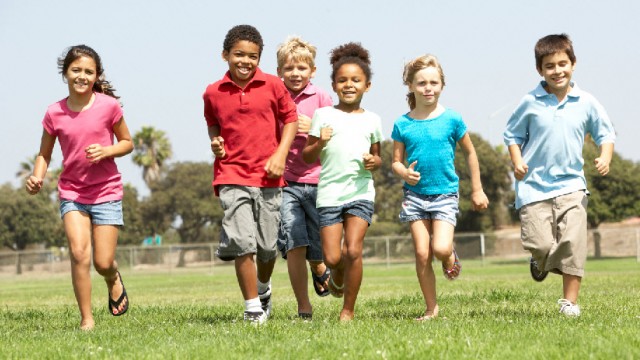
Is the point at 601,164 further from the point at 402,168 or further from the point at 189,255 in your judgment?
the point at 189,255

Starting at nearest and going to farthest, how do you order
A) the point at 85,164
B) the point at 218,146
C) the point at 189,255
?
the point at 218,146
the point at 85,164
the point at 189,255

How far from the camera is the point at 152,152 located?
83.6 meters

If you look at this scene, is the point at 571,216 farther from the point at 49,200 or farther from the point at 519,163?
the point at 49,200

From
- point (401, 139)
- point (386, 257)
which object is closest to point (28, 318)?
point (401, 139)

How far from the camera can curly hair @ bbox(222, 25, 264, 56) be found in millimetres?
7352

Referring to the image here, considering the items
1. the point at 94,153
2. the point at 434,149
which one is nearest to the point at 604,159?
the point at 434,149

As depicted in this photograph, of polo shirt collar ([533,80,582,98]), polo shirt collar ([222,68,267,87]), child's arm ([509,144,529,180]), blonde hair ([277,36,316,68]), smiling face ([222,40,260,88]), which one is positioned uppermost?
blonde hair ([277,36,316,68])

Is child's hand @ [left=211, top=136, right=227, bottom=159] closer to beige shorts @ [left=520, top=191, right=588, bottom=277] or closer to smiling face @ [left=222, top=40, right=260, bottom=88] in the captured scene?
smiling face @ [left=222, top=40, right=260, bottom=88]

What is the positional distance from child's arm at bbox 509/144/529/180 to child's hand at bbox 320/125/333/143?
1480mm

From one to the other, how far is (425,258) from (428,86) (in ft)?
4.62

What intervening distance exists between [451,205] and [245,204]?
1.65m

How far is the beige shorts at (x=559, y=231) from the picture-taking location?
7.39 meters

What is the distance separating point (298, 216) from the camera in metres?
7.88

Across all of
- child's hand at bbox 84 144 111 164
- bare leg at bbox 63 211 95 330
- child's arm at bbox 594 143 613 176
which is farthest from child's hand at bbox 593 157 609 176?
bare leg at bbox 63 211 95 330
